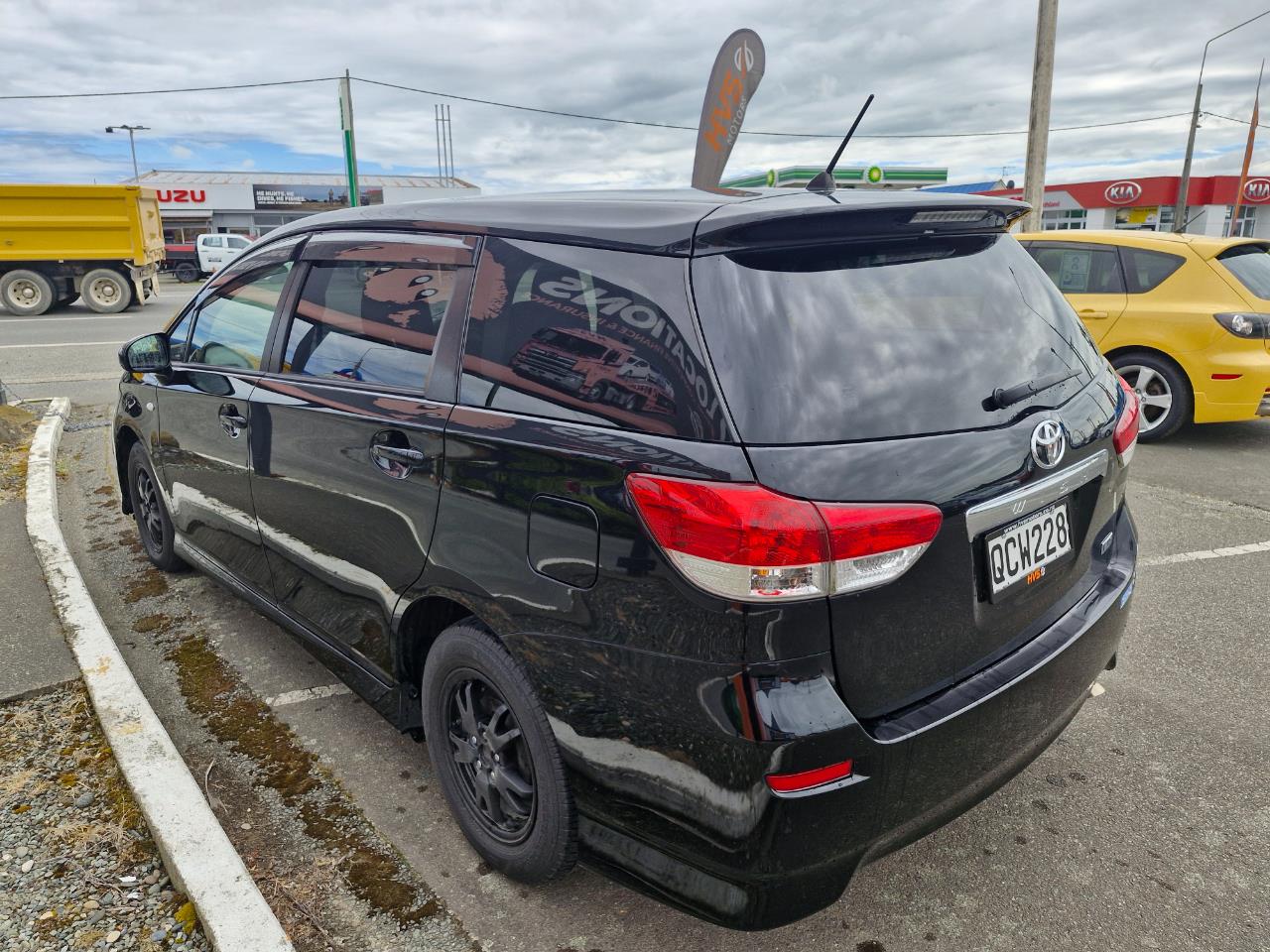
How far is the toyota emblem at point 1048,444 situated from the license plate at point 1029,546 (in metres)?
0.11

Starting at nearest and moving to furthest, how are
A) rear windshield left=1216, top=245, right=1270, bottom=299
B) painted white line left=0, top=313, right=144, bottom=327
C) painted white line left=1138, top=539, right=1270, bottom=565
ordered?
painted white line left=1138, top=539, right=1270, bottom=565 < rear windshield left=1216, top=245, right=1270, bottom=299 < painted white line left=0, top=313, right=144, bottom=327

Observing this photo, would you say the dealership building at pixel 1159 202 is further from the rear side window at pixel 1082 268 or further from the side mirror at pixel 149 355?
the side mirror at pixel 149 355

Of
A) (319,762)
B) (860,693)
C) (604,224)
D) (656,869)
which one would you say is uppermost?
(604,224)

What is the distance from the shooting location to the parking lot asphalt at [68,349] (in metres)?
9.96

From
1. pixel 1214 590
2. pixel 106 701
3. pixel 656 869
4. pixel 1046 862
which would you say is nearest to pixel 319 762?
pixel 106 701

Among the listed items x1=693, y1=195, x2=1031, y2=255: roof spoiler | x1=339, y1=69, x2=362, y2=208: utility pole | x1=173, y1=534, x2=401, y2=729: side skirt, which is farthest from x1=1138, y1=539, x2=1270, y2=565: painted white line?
x1=339, y1=69, x2=362, y2=208: utility pole

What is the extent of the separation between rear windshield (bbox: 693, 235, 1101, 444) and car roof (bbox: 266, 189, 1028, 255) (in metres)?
0.07

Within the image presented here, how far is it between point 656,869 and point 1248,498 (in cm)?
533

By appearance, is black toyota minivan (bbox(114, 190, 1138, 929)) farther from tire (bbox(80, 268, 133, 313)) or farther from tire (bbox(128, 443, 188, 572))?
tire (bbox(80, 268, 133, 313))

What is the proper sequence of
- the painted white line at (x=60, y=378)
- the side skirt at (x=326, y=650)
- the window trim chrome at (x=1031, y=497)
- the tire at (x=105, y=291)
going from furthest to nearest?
1. the tire at (x=105, y=291)
2. the painted white line at (x=60, y=378)
3. the side skirt at (x=326, y=650)
4. the window trim chrome at (x=1031, y=497)

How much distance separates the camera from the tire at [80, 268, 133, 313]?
59.5 ft

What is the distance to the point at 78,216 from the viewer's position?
1758cm

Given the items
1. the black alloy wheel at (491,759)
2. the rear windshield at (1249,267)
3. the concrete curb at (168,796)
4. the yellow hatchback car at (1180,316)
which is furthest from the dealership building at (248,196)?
the black alloy wheel at (491,759)

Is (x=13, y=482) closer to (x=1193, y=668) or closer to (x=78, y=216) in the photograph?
(x=1193, y=668)
